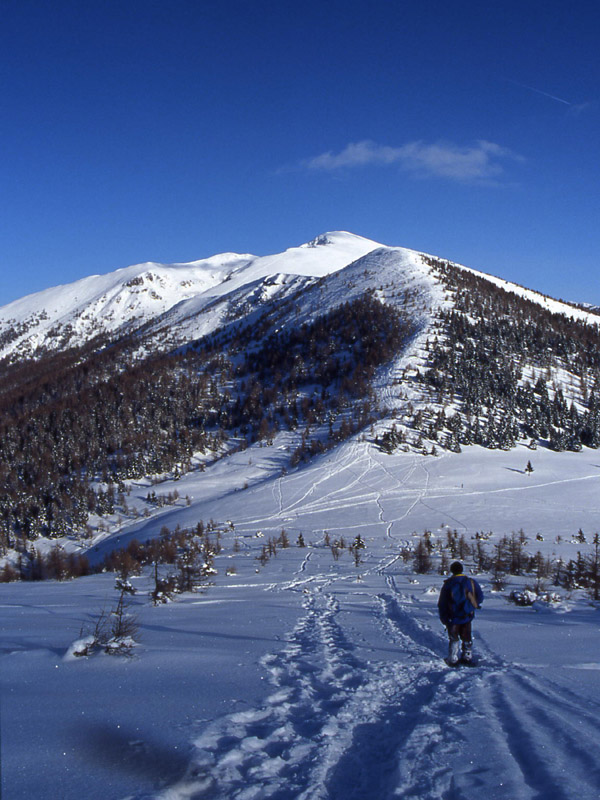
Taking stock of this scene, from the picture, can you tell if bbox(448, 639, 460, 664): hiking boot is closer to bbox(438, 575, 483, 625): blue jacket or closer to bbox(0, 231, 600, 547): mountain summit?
bbox(438, 575, 483, 625): blue jacket

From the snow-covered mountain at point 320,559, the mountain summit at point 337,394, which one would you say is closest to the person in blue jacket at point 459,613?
the snow-covered mountain at point 320,559

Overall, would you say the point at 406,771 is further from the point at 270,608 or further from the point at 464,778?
the point at 270,608

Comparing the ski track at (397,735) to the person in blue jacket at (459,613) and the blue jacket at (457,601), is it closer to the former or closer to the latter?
the person in blue jacket at (459,613)

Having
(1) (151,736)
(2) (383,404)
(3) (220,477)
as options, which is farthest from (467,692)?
(2) (383,404)

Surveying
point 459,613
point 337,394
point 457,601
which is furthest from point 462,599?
point 337,394

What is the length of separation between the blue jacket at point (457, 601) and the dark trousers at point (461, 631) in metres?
0.06

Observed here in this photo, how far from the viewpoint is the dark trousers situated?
6.57 m

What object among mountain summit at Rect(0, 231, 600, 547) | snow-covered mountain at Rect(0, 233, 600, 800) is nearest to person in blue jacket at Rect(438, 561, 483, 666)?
snow-covered mountain at Rect(0, 233, 600, 800)

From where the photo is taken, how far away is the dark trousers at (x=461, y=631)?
6574 millimetres

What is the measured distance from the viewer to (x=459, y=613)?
6668 mm

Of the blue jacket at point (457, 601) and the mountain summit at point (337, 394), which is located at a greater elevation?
the mountain summit at point (337, 394)

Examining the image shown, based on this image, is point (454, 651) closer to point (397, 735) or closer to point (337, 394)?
point (397, 735)

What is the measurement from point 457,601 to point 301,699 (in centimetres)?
288

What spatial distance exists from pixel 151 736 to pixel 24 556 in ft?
126
